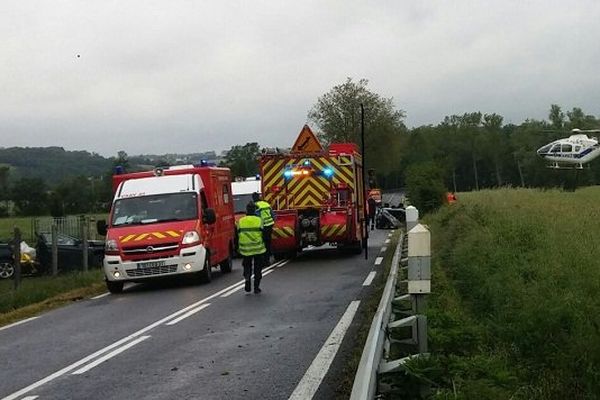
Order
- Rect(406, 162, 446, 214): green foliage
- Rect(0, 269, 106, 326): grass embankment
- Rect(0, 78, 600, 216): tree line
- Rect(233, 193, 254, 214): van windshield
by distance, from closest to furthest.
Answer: Rect(0, 269, 106, 326): grass embankment
Rect(233, 193, 254, 214): van windshield
Rect(406, 162, 446, 214): green foliage
Rect(0, 78, 600, 216): tree line

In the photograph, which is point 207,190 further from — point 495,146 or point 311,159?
point 495,146

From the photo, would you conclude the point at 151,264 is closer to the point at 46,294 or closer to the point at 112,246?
the point at 112,246

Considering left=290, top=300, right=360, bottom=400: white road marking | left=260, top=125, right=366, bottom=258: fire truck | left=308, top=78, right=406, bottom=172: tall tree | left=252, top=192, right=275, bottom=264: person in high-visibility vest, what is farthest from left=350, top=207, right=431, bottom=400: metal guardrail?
left=308, top=78, right=406, bottom=172: tall tree

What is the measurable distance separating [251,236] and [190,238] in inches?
77.2

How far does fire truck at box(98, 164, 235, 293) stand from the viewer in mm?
14914

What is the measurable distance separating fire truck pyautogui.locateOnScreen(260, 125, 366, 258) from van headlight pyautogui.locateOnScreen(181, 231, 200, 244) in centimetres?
420

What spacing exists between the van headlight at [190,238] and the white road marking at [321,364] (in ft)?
18.9

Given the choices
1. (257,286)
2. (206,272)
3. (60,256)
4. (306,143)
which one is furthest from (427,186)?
(257,286)

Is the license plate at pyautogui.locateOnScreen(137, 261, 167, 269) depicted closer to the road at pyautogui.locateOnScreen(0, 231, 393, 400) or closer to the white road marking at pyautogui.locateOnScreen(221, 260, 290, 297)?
the road at pyautogui.locateOnScreen(0, 231, 393, 400)

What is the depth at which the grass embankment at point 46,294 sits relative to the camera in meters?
13.7

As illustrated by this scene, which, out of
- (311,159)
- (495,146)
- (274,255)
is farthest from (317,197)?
(495,146)

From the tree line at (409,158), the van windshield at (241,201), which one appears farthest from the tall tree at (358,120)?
the van windshield at (241,201)

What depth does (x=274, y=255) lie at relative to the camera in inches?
822

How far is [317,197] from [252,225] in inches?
231
